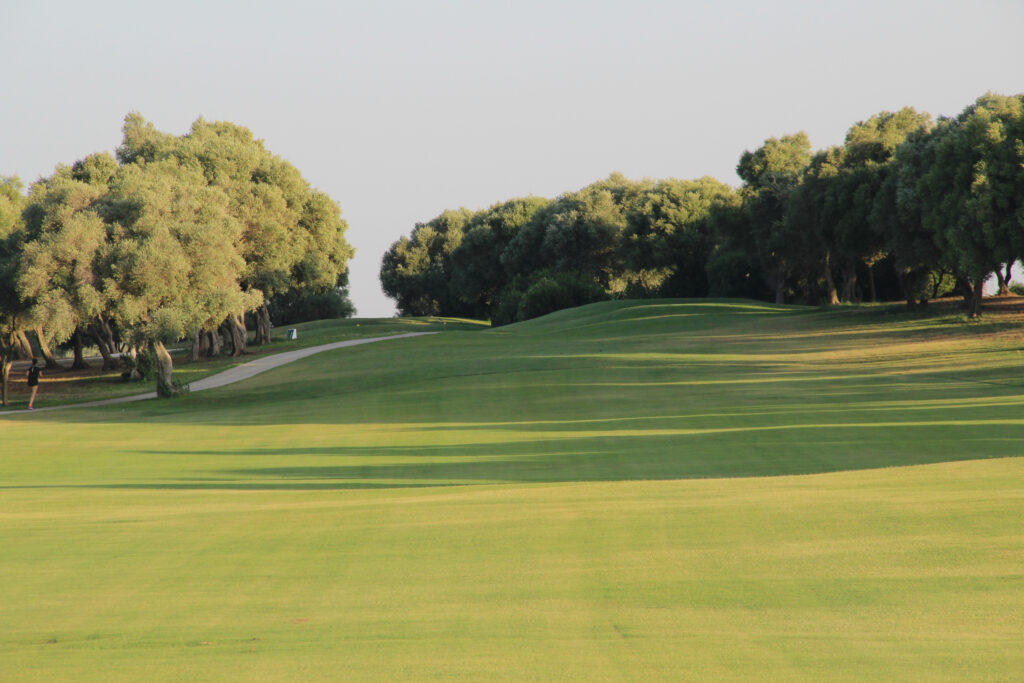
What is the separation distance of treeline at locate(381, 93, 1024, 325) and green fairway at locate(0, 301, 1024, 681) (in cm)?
1693

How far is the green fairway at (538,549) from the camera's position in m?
5.16

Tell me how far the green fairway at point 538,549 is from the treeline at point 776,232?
1693 centimetres

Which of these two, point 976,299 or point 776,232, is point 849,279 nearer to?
point 776,232

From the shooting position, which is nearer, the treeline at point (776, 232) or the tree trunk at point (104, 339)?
the treeline at point (776, 232)

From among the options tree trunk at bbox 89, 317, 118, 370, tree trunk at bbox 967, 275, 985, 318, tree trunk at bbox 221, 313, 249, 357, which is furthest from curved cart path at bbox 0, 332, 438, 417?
tree trunk at bbox 967, 275, 985, 318

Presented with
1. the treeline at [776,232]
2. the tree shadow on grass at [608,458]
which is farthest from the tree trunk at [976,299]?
the tree shadow on grass at [608,458]

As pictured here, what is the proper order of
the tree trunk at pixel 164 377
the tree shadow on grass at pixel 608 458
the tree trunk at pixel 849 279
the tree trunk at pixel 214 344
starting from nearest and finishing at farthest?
1. the tree shadow on grass at pixel 608 458
2. the tree trunk at pixel 164 377
3. the tree trunk at pixel 214 344
4. the tree trunk at pixel 849 279

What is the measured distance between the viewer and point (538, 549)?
7.80 m

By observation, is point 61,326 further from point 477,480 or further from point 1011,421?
point 1011,421

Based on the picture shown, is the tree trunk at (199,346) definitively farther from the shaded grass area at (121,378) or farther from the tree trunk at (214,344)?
the shaded grass area at (121,378)

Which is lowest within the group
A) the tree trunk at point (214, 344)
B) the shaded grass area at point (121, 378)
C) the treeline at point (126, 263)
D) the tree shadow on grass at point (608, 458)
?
the tree shadow on grass at point (608, 458)

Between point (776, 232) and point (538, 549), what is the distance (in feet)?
177

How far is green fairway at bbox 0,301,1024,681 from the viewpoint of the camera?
516cm

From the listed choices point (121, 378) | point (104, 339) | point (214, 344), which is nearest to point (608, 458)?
point (121, 378)
